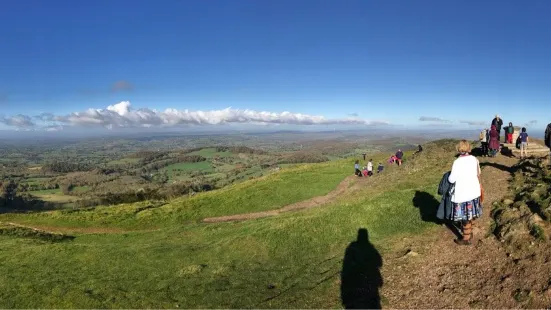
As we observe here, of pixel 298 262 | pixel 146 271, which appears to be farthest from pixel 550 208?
pixel 146 271

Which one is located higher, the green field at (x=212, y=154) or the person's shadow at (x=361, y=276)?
the person's shadow at (x=361, y=276)

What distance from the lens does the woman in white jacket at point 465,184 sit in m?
10.3

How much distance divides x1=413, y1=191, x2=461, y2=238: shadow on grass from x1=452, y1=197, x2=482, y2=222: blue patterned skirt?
144 cm

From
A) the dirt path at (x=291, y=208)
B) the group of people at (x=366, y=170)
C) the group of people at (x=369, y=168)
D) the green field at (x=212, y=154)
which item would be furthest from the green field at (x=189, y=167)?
the dirt path at (x=291, y=208)

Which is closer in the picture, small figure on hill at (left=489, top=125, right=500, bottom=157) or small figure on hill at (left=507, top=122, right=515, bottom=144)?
small figure on hill at (left=489, top=125, right=500, bottom=157)

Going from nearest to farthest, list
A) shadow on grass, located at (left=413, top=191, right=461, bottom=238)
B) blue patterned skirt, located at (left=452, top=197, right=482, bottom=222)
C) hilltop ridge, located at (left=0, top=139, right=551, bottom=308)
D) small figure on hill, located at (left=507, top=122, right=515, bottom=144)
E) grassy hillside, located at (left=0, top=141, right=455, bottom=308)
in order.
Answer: hilltop ridge, located at (left=0, top=139, right=551, bottom=308) < blue patterned skirt, located at (left=452, top=197, right=482, bottom=222) < grassy hillside, located at (left=0, top=141, right=455, bottom=308) < shadow on grass, located at (left=413, top=191, right=461, bottom=238) < small figure on hill, located at (left=507, top=122, right=515, bottom=144)

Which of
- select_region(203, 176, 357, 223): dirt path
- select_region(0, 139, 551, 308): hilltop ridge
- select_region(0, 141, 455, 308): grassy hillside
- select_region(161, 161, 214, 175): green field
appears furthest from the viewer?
select_region(161, 161, 214, 175): green field

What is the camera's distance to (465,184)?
10406 millimetres

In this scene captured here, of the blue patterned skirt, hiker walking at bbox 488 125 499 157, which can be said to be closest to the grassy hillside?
the blue patterned skirt

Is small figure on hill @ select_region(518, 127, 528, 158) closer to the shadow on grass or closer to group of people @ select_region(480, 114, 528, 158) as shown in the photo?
group of people @ select_region(480, 114, 528, 158)

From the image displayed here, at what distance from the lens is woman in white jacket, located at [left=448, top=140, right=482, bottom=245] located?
10266mm

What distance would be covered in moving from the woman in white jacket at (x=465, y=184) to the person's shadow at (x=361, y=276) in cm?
314

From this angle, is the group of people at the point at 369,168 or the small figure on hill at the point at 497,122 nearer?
the small figure on hill at the point at 497,122

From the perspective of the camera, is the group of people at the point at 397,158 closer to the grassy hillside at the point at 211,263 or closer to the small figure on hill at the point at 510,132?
the small figure on hill at the point at 510,132
